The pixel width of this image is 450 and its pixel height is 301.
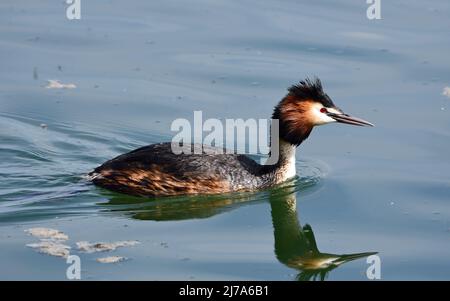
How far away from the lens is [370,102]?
14586 millimetres

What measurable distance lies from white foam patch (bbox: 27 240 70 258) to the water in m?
0.09

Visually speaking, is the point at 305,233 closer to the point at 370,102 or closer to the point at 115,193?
the point at 115,193

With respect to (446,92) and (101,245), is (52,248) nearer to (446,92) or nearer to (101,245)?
(101,245)

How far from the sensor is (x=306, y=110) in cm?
1222

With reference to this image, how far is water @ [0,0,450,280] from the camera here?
10.6 metres

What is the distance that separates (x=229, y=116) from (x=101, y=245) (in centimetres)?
407

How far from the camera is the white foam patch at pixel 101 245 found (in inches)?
405

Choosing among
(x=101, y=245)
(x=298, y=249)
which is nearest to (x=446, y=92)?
(x=298, y=249)

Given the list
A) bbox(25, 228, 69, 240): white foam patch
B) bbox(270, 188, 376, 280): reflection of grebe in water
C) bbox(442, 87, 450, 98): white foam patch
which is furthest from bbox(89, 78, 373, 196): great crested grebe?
bbox(442, 87, 450, 98): white foam patch

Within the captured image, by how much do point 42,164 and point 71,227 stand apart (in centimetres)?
219

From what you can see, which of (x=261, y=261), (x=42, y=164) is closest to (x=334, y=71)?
(x=42, y=164)

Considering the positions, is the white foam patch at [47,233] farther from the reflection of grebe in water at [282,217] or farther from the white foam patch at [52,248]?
the reflection of grebe in water at [282,217]

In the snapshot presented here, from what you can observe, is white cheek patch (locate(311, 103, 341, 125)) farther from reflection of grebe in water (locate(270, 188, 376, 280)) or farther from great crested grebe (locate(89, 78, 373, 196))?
reflection of grebe in water (locate(270, 188, 376, 280))

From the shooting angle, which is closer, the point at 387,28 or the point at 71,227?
the point at 71,227
